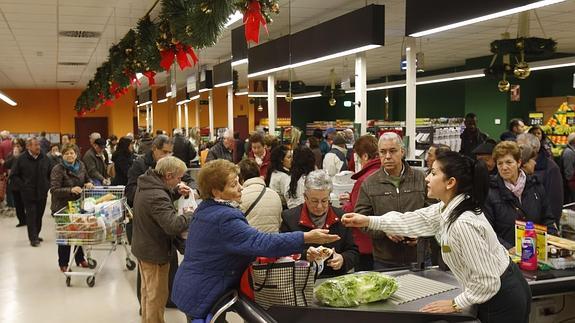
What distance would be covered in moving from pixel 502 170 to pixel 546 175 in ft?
4.78

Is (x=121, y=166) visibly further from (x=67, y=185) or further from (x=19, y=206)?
(x=19, y=206)

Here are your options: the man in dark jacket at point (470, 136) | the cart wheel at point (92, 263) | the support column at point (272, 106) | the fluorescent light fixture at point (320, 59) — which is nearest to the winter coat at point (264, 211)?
the fluorescent light fixture at point (320, 59)

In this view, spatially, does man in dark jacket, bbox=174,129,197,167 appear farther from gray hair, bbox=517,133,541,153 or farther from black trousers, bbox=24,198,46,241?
gray hair, bbox=517,133,541,153

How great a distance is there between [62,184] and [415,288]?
17.5 feet

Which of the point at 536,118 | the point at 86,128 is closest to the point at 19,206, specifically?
the point at 536,118

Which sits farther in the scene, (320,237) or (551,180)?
(551,180)

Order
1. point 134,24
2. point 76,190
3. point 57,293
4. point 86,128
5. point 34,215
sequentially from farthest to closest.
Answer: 1. point 86,128
2. point 134,24
3. point 34,215
4. point 76,190
5. point 57,293

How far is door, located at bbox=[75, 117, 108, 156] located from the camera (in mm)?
25516

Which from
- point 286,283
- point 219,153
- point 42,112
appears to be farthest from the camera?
point 42,112

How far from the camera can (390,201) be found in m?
3.57

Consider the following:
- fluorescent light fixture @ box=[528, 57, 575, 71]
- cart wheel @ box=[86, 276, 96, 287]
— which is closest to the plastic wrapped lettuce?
cart wheel @ box=[86, 276, 96, 287]

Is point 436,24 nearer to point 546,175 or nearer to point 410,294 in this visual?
point 546,175

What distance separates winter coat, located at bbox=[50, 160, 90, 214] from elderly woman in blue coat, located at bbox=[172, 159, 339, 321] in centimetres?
438

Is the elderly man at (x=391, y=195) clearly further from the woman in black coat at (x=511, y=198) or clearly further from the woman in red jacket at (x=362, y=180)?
the woman in black coat at (x=511, y=198)
